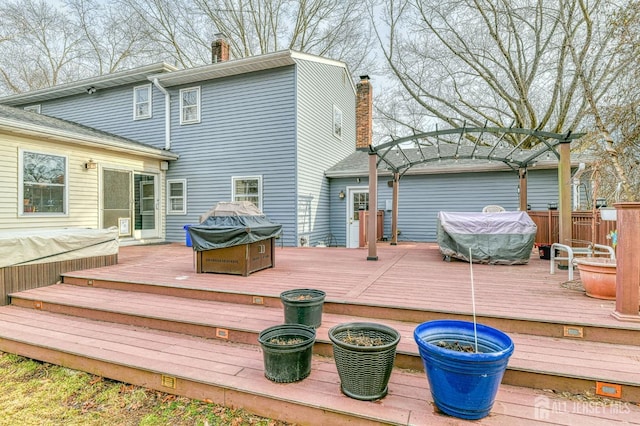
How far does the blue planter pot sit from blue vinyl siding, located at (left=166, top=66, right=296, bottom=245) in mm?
7074

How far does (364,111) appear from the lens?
13094 millimetres

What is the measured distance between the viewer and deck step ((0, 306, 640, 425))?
2045mm

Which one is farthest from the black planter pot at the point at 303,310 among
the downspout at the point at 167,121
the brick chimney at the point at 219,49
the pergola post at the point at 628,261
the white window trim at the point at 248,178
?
the brick chimney at the point at 219,49

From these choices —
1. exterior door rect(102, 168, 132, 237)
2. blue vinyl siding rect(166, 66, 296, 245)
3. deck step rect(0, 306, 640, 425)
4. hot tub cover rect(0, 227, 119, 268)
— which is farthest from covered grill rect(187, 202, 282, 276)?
exterior door rect(102, 168, 132, 237)

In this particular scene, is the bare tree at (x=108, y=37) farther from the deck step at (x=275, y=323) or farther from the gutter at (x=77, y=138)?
the deck step at (x=275, y=323)

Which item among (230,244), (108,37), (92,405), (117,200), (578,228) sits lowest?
(92,405)

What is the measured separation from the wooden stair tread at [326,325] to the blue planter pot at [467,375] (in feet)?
1.82

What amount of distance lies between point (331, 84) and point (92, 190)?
777 cm

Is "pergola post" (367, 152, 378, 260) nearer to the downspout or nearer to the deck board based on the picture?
the deck board

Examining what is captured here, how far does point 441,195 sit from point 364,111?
16.6 feet

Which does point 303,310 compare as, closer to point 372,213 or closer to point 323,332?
point 323,332

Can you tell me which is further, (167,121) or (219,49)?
(219,49)

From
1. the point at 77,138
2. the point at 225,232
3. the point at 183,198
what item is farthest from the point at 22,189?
the point at 225,232

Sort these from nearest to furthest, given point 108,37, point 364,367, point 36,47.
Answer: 1. point 364,367
2. point 36,47
3. point 108,37
